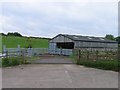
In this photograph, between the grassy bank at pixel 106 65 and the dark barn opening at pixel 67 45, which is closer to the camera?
the grassy bank at pixel 106 65

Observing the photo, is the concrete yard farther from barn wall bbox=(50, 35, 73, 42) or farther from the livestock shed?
barn wall bbox=(50, 35, 73, 42)

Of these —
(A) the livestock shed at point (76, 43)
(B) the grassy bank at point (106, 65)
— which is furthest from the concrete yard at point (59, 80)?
(A) the livestock shed at point (76, 43)

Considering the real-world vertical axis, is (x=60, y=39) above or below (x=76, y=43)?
above

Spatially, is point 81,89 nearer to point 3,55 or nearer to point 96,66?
point 96,66

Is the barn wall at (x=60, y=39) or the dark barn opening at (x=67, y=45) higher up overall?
the barn wall at (x=60, y=39)

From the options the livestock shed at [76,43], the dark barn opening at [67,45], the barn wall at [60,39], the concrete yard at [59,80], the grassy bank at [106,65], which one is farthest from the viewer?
the dark barn opening at [67,45]

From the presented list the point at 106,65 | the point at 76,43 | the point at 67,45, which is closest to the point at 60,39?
the point at 67,45

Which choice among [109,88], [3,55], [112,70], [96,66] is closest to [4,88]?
[109,88]

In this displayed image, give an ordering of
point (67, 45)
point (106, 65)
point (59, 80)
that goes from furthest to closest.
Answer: point (67, 45) < point (106, 65) < point (59, 80)

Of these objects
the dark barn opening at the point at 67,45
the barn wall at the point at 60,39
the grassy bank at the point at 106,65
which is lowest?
the grassy bank at the point at 106,65

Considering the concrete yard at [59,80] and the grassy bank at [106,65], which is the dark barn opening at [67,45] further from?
the concrete yard at [59,80]

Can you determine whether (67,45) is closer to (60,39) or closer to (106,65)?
(60,39)

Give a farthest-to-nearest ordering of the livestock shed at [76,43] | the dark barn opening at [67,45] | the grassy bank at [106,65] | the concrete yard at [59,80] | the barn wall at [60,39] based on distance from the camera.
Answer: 1. the dark barn opening at [67,45]
2. the barn wall at [60,39]
3. the livestock shed at [76,43]
4. the grassy bank at [106,65]
5. the concrete yard at [59,80]

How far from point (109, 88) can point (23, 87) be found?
2744 millimetres
